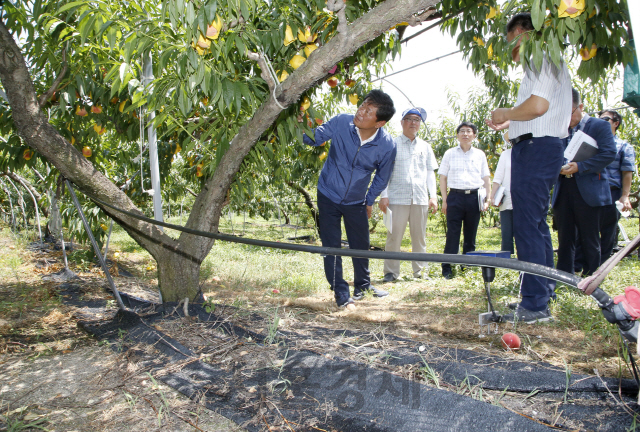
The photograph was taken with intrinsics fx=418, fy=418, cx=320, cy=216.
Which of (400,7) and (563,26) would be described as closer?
(563,26)

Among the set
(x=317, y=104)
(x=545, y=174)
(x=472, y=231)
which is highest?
(x=317, y=104)

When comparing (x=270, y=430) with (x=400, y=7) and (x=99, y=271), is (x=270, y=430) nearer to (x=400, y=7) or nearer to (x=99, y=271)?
(x=400, y=7)

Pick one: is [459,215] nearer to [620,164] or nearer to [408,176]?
[408,176]

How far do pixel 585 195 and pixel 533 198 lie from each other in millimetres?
1035

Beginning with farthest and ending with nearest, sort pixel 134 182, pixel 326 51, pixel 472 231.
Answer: pixel 134 182, pixel 472 231, pixel 326 51

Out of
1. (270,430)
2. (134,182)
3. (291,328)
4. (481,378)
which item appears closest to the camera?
(270,430)

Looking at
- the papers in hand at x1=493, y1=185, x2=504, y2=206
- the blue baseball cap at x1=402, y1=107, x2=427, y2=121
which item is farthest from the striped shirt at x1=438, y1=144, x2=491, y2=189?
the blue baseball cap at x1=402, y1=107, x2=427, y2=121

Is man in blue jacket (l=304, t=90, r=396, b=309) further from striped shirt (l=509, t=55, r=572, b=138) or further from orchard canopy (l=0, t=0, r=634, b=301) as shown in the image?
striped shirt (l=509, t=55, r=572, b=138)

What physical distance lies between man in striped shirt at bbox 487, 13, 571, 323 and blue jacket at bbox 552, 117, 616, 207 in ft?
2.65

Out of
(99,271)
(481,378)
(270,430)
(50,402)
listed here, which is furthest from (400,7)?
(99,271)

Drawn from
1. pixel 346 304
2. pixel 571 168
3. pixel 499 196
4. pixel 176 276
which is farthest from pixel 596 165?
pixel 176 276

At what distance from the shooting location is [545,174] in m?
2.21

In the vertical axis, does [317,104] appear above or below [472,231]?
above

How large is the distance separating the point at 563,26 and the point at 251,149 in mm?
1638
